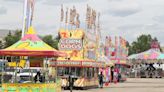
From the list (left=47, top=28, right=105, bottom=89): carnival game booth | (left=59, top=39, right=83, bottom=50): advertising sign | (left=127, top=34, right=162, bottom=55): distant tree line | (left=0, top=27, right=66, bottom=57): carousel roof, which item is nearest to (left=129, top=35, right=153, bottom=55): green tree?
(left=127, top=34, right=162, bottom=55): distant tree line

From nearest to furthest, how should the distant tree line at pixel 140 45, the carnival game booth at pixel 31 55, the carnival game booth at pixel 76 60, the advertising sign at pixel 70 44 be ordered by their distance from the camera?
1. the carnival game booth at pixel 31 55
2. the carnival game booth at pixel 76 60
3. the advertising sign at pixel 70 44
4. the distant tree line at pixel 140 45

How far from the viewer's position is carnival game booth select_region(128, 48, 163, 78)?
76688 mm

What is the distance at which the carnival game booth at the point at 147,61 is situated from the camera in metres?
76.7

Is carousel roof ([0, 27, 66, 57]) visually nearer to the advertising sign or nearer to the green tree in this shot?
the advertising sign

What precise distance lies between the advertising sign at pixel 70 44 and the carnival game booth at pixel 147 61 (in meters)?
36.8

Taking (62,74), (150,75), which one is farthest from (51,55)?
(150,75)

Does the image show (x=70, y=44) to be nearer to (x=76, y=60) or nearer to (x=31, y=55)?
(x=76, y=60)

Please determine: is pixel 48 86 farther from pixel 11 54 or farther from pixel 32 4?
pixel 32 4

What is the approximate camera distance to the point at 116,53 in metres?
65.2

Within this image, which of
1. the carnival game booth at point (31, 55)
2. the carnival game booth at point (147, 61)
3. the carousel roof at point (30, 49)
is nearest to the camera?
the carnival game booth at point (31, 55)

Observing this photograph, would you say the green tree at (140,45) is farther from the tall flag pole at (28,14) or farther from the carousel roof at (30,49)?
the carousel roof at (30,49)

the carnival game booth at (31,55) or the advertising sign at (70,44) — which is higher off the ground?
the advertising sign at (70,44)

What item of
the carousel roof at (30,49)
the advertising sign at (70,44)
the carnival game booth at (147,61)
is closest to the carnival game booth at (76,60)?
the advertising sign at (70,44)

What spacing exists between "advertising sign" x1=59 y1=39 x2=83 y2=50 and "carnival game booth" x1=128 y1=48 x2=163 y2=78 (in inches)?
1447
